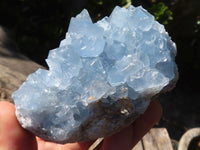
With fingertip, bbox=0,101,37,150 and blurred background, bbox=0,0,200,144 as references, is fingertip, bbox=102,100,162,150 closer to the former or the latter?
fingertip, bbox=0,101,37,150

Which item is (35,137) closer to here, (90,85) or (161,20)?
(90,85)

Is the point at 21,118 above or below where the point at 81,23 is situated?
below

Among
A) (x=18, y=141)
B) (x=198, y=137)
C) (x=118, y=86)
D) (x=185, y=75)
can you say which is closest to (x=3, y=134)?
(x=18, y=141)

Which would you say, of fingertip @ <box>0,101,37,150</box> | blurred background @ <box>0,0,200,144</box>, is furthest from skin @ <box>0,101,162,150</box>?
blurred background @ <box>0,0,200,144</box>

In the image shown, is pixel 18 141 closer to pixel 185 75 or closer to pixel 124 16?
pixel 124 16

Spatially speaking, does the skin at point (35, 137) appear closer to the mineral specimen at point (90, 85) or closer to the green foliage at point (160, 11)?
the mineral specimen at point (90, 85)
